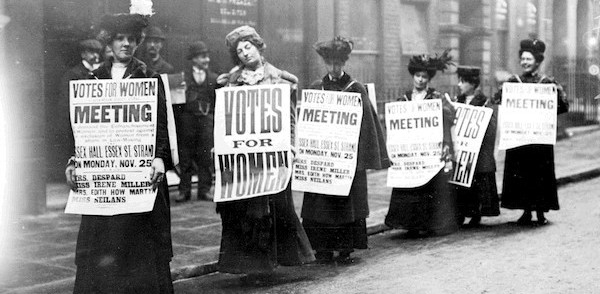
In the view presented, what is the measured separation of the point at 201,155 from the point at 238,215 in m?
4.62

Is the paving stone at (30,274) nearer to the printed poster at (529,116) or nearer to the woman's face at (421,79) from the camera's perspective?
the woman's face at (421,79)

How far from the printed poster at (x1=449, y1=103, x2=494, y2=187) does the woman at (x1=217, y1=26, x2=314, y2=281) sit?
2.72 metres

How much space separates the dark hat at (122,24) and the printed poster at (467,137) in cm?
421

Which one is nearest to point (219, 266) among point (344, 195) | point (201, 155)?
point (344, 195)

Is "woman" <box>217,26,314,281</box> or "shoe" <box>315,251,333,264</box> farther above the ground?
"woman" <box>217,26,314,281</box>

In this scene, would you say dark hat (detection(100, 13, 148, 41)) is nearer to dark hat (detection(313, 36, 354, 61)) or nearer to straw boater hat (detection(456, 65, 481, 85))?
dark hat (detection(313, 36, 354, 61))

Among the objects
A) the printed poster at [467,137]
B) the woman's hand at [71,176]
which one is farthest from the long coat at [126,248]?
the printed poster at [467,137]

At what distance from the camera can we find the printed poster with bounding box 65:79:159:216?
5.43 metres

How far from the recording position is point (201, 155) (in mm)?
11094

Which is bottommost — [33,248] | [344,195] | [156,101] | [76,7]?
[33,248]

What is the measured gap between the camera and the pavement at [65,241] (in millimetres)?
6730

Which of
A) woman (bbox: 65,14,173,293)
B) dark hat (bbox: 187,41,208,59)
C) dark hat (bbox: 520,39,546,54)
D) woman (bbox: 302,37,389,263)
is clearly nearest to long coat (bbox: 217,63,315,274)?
woman (bbox: 302,37,389,263)

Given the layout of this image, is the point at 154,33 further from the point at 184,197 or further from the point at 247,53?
the point at 247,53

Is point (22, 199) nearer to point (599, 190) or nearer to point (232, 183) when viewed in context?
point (232, 183)
